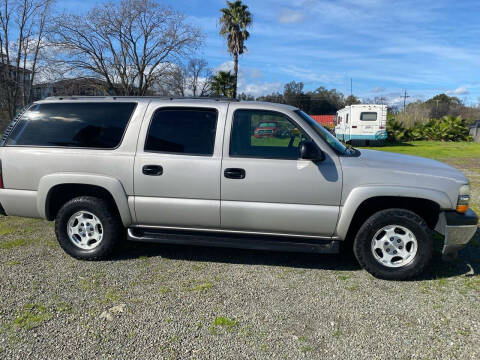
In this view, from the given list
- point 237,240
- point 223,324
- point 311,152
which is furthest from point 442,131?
point 223,324

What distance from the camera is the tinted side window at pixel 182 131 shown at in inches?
151

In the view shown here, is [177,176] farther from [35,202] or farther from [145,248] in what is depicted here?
[35,202]

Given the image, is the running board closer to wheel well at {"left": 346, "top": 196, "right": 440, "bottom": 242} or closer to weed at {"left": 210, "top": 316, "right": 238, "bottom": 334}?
wheel well at {"left": 346, "top": 196, "right": 440, "bottom": 242}

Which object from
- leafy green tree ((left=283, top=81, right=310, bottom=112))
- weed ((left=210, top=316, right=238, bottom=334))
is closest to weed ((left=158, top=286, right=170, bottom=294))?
weed ((left=210, top=316, right=238, bottom=334))

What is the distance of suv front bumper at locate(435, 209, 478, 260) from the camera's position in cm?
347

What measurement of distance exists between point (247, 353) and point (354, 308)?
1.18m

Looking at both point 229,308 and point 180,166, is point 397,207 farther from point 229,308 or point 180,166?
point 180,166

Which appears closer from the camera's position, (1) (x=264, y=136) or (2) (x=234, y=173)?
(2) (x=234, y=173)

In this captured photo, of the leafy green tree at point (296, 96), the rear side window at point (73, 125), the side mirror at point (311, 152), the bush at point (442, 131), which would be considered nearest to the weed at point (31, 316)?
the rear side window at point (73, 125)

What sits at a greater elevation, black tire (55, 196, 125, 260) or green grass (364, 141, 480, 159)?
green grass (364, 141, 480, 159)

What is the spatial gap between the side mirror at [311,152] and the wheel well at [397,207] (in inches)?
28.1

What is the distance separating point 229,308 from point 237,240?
84 cm

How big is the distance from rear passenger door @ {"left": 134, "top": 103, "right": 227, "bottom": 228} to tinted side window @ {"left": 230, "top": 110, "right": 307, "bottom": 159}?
0.19m

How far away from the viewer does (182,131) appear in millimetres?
3914
